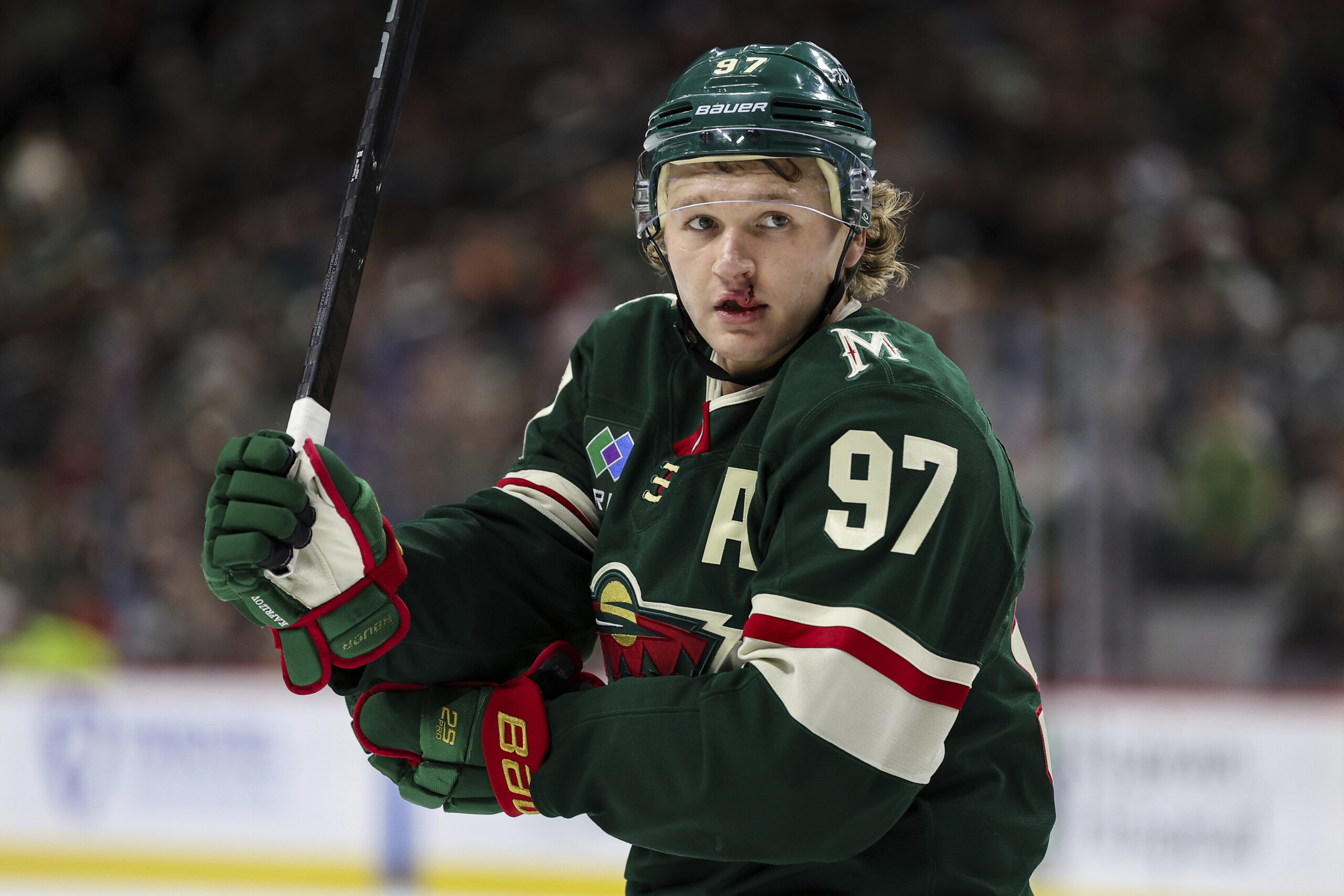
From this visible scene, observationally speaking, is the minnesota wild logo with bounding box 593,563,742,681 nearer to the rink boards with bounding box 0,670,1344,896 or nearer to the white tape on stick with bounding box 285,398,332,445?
the white tape on stick with bounding box 285,398,332,445

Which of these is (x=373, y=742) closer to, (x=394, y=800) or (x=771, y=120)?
(x=771, y=120)

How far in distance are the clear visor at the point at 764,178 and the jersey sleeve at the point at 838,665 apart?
0.80 feet

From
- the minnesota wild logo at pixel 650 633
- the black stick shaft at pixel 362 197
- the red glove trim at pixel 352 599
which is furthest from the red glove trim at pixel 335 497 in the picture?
the minnesota wild logo at pixel 650 633

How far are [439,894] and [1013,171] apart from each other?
377cm

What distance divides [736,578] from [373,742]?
0.46m

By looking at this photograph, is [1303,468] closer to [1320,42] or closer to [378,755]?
[1320,42]

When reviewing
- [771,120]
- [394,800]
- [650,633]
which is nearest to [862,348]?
[771,120]

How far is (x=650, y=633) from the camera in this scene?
158 cm

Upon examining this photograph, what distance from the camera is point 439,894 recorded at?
14.5ft

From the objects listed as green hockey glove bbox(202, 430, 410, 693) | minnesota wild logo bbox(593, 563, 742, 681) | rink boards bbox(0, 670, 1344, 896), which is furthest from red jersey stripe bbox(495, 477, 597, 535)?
rink boards bbox(0, 670, 1344, 896)

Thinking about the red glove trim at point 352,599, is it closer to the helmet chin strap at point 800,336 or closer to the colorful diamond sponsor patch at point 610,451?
the colorful diamond sponsor patch at point 610,451

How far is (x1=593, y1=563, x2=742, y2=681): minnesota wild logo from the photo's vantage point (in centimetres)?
151

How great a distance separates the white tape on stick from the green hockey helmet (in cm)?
43

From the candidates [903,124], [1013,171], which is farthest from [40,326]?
[1013,171]
